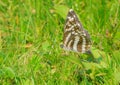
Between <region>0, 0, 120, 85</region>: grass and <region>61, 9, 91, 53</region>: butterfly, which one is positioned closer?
<region>61, 9, 91, 53</region>: butterfly

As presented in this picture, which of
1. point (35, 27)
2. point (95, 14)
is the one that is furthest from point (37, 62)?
point (95, 14)

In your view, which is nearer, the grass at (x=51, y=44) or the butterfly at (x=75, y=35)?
the butterfly at (x=75, y=35)

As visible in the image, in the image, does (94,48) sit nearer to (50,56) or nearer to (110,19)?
(50,56)

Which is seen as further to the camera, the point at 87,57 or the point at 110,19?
the point at 110,19
